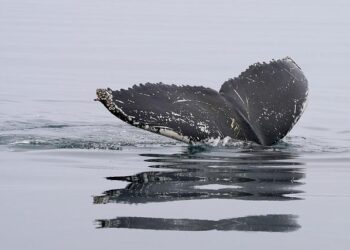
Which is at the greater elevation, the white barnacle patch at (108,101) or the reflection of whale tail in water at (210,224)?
the white barnacle patch at (108,101)

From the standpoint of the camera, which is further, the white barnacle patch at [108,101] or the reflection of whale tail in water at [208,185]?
the white barnacle patch at [108,101]

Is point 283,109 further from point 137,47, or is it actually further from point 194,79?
point 137,47

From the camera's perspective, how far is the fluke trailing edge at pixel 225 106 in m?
9.05

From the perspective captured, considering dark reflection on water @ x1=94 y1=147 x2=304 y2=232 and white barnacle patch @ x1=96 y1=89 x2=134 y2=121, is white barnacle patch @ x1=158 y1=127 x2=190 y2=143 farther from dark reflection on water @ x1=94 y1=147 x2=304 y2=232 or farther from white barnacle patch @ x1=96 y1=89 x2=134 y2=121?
white barnacle patch @ x1=96 y1=89 x2=134 y2=121

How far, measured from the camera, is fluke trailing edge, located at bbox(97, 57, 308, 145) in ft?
29.7

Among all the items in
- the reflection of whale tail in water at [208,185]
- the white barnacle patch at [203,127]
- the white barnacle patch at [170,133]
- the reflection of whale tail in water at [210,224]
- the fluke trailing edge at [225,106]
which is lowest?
the reflection of whale tail in water at [210,224]

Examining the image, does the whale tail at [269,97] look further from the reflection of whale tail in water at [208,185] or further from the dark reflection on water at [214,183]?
the reflection of whale tail in water at [208,185]

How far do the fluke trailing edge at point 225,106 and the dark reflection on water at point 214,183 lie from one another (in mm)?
225

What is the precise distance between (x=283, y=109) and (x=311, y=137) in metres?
1.56

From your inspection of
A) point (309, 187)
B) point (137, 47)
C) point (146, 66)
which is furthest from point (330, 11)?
point (309, 187)

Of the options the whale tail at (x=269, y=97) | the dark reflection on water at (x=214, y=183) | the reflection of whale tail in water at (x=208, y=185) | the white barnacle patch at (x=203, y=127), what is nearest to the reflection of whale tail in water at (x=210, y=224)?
the dark reflection on water at (x=214, y=183)

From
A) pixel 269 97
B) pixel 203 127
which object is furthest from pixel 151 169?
pixel 269 97

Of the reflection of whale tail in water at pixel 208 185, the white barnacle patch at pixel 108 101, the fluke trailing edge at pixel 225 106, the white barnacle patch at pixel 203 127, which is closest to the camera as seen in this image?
the reflection of whale tail in water at pixel 208 185

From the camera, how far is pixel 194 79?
57.1 ft
